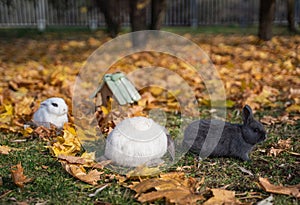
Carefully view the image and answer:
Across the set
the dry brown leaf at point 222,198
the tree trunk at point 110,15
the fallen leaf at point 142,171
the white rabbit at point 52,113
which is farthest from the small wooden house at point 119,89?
the tree trunk at point 110,15

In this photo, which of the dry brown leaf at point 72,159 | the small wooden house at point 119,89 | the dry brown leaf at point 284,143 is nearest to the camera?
the dry brown leaf at point 72,159

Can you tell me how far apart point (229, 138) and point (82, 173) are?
101cm

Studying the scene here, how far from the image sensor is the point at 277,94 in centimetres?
496

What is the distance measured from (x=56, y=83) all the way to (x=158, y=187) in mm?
3432

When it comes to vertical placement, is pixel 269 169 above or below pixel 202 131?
below

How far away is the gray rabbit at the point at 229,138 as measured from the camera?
111 inches

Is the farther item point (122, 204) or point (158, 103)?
point (158, 103)

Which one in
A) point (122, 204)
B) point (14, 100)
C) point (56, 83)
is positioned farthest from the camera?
point (56, 83)

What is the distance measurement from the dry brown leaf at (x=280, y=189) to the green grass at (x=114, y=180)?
0.03m

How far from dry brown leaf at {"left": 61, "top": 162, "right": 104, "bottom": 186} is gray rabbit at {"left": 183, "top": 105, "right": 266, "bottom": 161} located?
75 centimetres

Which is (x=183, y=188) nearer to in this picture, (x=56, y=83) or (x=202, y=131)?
(x=202, y=131)

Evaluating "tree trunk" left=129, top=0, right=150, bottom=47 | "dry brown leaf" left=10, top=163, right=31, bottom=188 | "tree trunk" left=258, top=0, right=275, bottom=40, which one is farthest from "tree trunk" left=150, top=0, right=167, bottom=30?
"dry brown leaf" left=10, top=163, right=31, bottom=188

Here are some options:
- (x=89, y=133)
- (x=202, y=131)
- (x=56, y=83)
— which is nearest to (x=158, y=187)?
(x=202, y=131)

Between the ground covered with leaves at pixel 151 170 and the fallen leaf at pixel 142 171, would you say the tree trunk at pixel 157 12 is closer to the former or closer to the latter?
the ground covered with leaves at pixel 151 170
